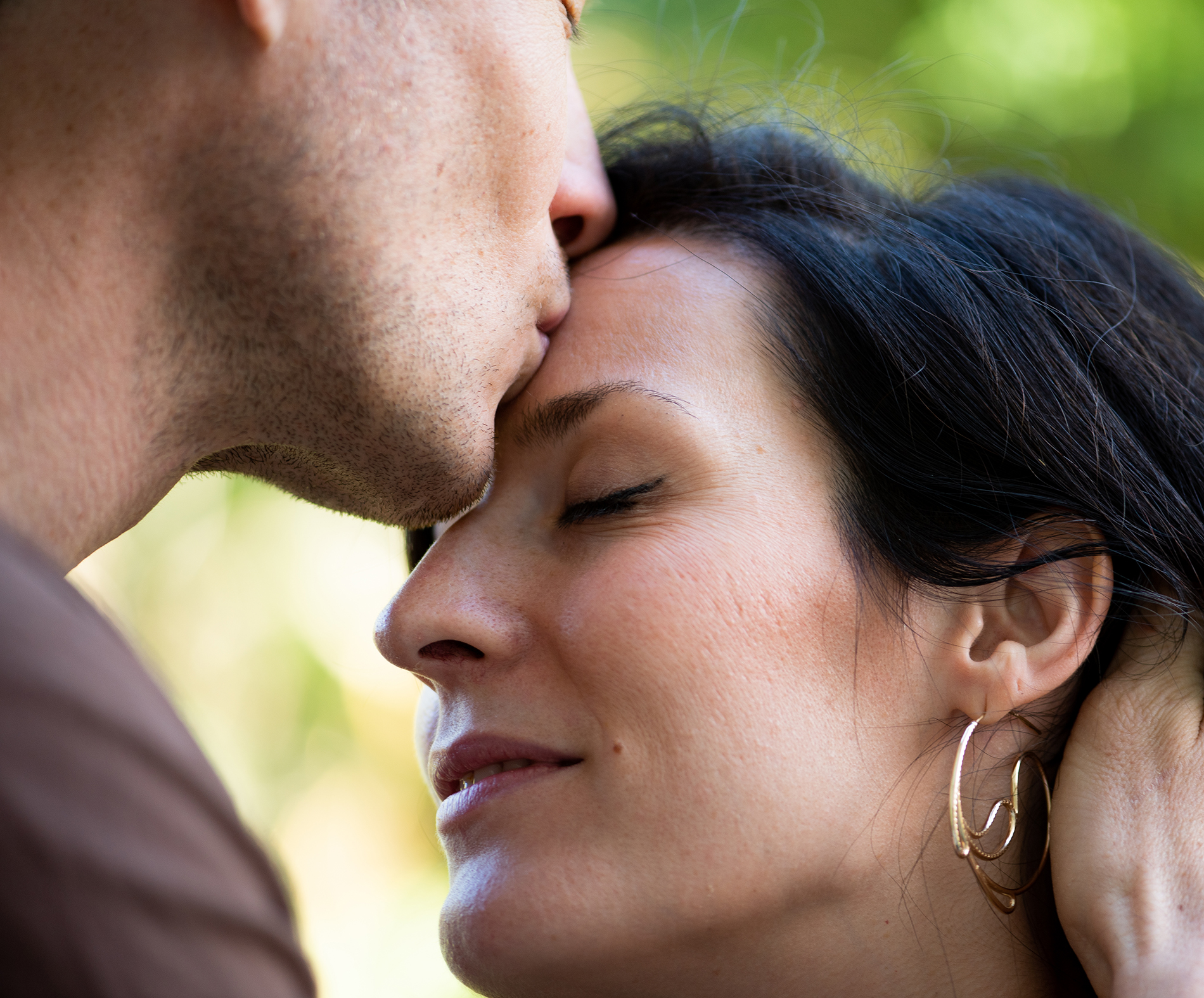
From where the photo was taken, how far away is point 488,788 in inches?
54.8

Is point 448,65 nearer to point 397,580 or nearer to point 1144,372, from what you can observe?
point 1144,372

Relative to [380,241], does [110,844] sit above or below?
below

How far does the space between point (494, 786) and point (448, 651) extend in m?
0.19

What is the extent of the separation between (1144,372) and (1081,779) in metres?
0.60

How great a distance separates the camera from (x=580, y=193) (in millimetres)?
1660

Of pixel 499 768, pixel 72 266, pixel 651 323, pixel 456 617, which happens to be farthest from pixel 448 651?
pixel 72 266

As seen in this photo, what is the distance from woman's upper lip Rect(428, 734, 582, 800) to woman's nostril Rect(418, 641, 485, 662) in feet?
0.35

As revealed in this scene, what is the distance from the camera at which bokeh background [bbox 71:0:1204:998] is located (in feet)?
12.7

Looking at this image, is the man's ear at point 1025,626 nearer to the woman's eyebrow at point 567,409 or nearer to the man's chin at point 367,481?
the woman's eyebrow at point 567,409

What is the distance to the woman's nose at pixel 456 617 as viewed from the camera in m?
1.40

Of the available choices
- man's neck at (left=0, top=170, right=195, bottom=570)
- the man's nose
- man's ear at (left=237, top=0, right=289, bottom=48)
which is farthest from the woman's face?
man's ear at (left=237, top=0, right=289, bottom=48)

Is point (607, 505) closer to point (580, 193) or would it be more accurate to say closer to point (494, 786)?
point (494, 786)

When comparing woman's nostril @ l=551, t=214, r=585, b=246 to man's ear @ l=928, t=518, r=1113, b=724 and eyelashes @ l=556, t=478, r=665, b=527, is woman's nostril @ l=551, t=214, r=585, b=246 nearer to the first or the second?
eyelashes @ l=556, t=478, r=665, b=527

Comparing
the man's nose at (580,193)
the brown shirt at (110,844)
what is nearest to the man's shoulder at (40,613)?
the brown shirt at (110,844)
